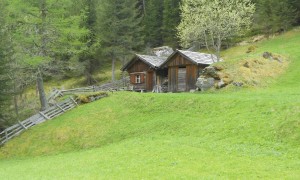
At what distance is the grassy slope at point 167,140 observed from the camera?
51.8 feet

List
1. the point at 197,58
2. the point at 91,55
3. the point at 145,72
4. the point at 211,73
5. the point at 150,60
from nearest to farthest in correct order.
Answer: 1. the point at 211,73
2. the point at 197,58
3. the point at 150,60
4. the point at 145,72
5. the point at 91,55

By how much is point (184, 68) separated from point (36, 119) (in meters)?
18.6

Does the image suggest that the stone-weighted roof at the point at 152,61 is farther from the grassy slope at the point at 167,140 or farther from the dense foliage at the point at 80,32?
the grassy slope at the point at 167,140

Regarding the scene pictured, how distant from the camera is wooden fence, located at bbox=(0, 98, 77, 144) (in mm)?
30462

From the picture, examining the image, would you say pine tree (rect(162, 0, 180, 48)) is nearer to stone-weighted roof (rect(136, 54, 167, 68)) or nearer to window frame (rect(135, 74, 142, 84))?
stone-weighted roof (rect(136, 54, 167, 68))

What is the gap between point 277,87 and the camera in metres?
33.5

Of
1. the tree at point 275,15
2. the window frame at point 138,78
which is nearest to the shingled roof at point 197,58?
the window frame at point 138,78

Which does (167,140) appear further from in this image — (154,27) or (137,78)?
(154,27)

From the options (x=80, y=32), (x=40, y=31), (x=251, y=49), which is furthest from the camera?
(x=251, y=49)

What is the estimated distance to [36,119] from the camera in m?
33.0

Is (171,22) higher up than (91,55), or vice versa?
(171,22)

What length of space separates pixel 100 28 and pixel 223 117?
41.5 metres

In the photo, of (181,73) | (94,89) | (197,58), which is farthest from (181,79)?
(94,89)

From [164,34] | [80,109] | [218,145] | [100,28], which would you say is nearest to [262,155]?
[218,145]
